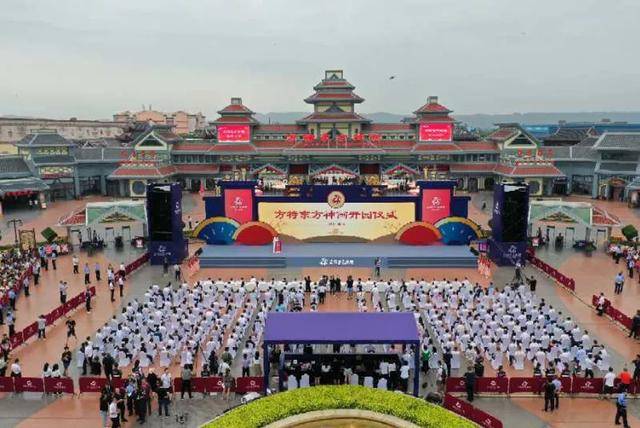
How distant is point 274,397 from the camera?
41.2ft

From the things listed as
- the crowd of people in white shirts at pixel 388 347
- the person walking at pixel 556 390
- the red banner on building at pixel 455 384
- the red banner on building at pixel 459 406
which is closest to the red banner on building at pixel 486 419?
the red banner on building at pixel 459 406

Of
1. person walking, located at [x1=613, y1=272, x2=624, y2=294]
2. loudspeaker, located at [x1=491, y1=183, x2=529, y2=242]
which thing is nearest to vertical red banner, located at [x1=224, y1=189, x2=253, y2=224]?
loudspeaker, located at [x1=491, y1=183, x2=529, y2=242]

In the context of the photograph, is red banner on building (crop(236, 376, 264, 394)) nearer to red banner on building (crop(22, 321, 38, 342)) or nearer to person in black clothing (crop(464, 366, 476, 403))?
person in black clothing (crop(464, 366, 476, 403))

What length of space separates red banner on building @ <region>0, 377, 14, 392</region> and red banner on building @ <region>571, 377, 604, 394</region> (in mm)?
16369

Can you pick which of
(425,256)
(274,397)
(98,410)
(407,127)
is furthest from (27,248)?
(407,127)

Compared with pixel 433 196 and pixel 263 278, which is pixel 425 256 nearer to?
pixel 433 196

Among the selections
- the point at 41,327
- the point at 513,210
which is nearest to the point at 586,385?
the point at 513,210

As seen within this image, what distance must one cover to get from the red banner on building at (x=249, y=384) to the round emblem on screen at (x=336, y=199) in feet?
61.5

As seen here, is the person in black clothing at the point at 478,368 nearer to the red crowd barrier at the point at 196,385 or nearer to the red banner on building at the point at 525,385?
the red banner on building at the point at 525,385

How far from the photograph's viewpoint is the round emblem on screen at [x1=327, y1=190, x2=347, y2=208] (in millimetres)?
33528

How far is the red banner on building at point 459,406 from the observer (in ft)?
45.6

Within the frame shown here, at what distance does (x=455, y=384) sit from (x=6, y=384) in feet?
43.1

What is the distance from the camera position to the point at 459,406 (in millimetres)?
14227

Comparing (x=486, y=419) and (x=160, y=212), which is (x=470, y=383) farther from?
(x=160, y=212)
